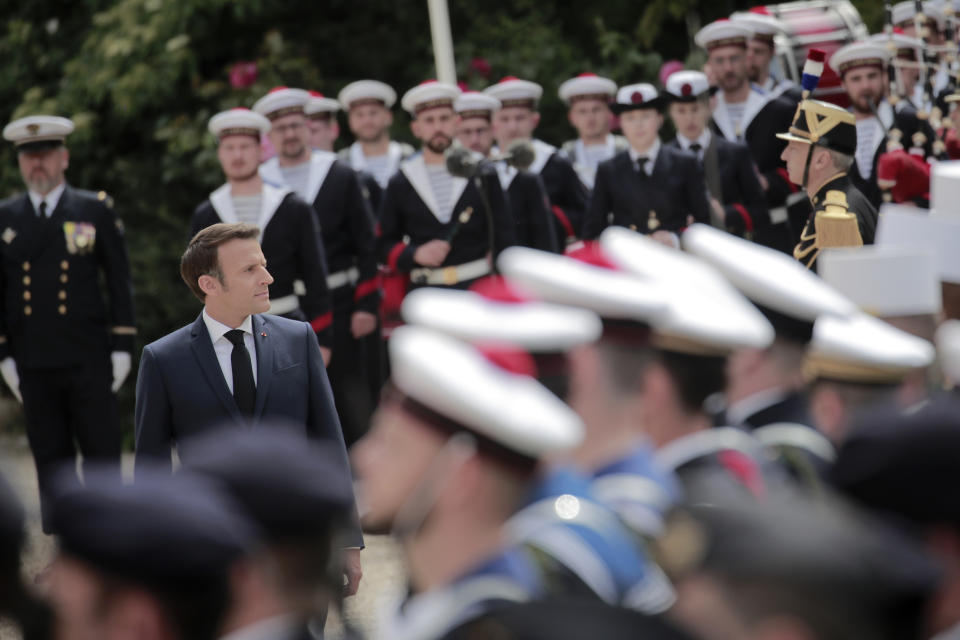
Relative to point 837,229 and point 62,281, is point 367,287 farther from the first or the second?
point 837,229

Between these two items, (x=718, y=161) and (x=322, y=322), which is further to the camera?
(x=718, y=161)

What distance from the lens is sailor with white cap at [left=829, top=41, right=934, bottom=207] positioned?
29.3ft

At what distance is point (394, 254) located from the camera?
9.42 m

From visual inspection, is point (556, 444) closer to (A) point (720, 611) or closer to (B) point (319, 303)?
(A) point (720, 611)

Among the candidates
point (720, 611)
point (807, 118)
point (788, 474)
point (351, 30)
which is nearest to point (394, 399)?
point (720, 611)

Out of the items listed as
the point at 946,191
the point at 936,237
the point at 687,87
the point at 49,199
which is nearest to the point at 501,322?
the point at 936,237

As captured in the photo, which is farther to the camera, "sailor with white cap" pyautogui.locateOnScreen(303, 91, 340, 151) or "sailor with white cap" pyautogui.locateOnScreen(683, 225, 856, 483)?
"sailor with white cap" pyautogui.locateOnScreen(303, 91, 340, 151)

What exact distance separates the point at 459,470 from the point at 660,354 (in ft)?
2.56

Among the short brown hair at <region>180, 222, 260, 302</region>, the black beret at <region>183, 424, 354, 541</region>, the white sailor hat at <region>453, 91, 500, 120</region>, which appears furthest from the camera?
the white sailor hat at <region>453, 91, 500, 120</region>

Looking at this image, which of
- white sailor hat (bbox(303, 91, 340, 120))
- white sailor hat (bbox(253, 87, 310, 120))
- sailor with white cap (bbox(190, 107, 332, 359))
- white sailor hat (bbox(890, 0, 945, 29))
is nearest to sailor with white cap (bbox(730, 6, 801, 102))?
white sailor hat (bbox(890, 0, 945, 29))

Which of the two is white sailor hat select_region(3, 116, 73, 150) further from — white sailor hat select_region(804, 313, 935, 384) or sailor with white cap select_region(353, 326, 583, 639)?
sailor with white cap select_region(353, 326, 583, 639)

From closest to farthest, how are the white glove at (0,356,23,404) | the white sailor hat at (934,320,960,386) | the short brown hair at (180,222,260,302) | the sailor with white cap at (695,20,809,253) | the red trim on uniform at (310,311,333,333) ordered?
the white sailor hat at (934,320,960,386) < the short brown hair at (180,222,260,302) < the red trim on uniform at (310,311,333,333) < the white glove at (0,356,23,404) < the sailor with white cap at (695,20,809,253)

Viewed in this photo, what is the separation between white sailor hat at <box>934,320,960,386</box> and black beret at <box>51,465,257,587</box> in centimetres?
157

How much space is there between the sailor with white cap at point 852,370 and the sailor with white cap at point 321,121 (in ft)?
25.8
